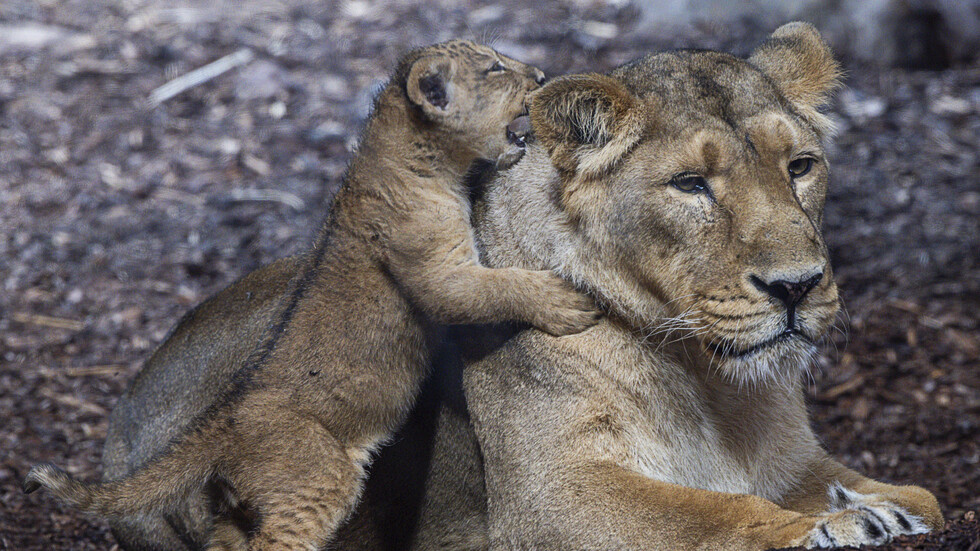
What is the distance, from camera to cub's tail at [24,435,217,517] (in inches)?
149

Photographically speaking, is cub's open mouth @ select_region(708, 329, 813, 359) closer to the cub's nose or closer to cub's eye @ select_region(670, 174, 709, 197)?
the cub's nose

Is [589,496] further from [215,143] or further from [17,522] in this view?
[215,143]

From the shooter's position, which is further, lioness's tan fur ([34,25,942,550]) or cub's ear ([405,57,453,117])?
cub's ear ([405,57,453,117])

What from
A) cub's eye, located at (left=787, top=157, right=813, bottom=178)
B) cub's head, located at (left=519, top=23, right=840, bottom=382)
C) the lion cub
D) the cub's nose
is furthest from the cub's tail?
cub's eye, located at (left=787, top=157, right=813, bottom=178)

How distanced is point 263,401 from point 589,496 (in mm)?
1321

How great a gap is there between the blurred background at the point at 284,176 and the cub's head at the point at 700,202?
278cm

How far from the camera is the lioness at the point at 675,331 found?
333cm

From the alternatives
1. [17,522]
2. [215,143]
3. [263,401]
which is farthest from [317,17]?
[263,401]

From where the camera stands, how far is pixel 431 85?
4.54 m

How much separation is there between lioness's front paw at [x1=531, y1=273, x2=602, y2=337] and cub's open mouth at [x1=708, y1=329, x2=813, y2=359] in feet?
1.59

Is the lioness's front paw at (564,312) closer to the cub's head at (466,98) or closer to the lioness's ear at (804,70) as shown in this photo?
the cub's head at (466,98)

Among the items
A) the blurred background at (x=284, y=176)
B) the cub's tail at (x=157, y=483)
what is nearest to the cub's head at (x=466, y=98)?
the cub's tail at (x=157, y=483)

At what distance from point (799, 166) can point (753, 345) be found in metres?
0.75

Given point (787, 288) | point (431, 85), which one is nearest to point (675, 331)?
point (787, 288)
